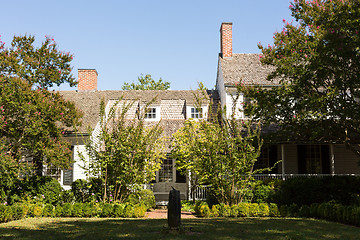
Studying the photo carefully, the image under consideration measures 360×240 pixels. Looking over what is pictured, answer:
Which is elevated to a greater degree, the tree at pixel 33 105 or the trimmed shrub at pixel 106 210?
the tree at pixel 33 105

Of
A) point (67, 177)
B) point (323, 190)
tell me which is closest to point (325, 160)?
point (323, 190)

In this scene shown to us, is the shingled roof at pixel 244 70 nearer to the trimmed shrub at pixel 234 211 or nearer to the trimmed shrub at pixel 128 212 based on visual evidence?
the trimmed shrub at pixel 234 211

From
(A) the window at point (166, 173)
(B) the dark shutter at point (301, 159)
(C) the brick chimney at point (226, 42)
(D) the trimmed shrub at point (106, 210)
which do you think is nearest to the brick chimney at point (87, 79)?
(A) the window at point (166, 173)

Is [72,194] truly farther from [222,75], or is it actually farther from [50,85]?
[222,75]

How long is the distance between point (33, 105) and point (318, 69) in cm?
1188

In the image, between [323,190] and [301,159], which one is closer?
[323,190]

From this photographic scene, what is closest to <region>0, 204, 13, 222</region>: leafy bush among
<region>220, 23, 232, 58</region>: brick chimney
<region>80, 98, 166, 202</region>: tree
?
<region>80, 98, 166, 202</region>: tree

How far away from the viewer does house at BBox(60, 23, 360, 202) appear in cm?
2092

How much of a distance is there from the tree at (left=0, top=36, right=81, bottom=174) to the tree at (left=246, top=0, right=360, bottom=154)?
8.44m

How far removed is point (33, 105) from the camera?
51.9 ft

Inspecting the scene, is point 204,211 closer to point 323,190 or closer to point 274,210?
point 274,210

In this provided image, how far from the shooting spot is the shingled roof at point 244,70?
23.5 m

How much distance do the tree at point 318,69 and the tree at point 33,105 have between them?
27.7ft

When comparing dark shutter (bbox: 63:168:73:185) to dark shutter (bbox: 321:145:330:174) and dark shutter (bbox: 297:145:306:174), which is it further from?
dark shutter (bbox: 321:145:330:174)
